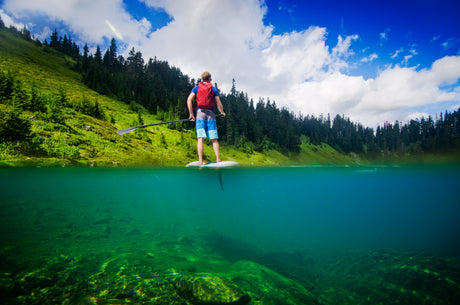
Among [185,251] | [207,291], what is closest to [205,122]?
[207,291]

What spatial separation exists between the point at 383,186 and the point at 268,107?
86587 mm

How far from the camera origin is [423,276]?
7020 millimetres

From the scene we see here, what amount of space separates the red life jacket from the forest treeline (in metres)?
42.5

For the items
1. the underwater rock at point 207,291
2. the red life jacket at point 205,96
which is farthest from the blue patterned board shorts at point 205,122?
the underwater rock at point 207,291

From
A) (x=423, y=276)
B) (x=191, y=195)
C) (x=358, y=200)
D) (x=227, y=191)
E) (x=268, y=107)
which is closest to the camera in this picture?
(x=423, y=276)

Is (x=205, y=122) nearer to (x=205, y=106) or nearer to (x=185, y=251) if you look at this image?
(x=205, y=106)

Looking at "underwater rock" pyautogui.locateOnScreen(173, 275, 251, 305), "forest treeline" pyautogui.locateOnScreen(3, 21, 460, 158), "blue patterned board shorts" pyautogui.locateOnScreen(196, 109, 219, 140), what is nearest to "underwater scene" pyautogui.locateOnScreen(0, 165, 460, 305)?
"underwater rock" pyautogui.locateOnScreen(173, 275, 251, 305)

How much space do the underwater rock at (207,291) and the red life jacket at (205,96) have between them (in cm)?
537

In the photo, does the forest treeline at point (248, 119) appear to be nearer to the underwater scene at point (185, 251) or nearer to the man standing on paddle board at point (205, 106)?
the underwater scene at point (185, 251)

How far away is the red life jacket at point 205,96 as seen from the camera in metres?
6.39

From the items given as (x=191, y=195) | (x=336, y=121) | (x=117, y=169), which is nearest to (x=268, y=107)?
(x=336, y=121)

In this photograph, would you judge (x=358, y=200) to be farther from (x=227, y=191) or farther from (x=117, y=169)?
(x=117, y=169)

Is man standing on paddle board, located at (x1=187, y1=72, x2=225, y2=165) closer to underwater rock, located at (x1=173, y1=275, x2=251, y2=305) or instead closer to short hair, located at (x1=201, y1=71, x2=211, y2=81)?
short hair, located at (x1=201, y1=71, x2=211, y2=81)

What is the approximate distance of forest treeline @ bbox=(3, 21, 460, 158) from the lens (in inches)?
2242
